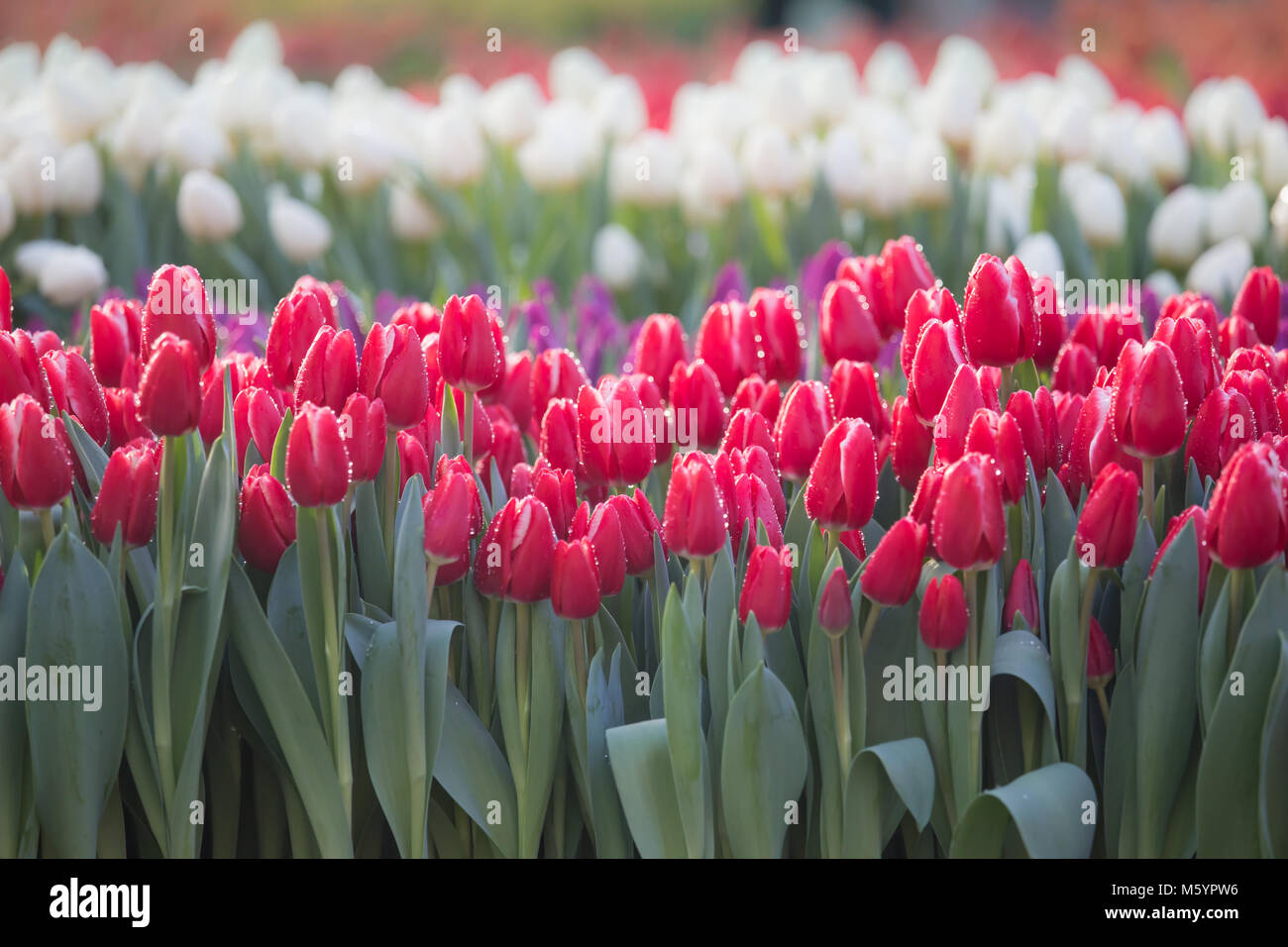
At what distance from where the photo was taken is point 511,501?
3.95 feet

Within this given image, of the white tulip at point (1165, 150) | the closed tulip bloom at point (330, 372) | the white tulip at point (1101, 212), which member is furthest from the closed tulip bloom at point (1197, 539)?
the white tulip at point (1165, 150)

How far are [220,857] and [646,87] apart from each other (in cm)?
497

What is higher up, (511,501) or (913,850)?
(511,501)

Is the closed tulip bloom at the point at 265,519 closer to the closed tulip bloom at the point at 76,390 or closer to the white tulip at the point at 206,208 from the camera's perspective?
the closed tulip bloom at the point at 76,390

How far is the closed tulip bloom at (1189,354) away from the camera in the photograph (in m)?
1.29

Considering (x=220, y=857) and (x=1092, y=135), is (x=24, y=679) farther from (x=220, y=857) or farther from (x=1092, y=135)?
(x=1092, y=135)

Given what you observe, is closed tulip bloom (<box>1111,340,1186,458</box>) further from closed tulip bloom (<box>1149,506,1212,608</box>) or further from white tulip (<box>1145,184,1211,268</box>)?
white tulip (<box>1145,184,1211,268</box>)

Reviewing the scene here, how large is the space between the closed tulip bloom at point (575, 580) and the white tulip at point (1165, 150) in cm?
263

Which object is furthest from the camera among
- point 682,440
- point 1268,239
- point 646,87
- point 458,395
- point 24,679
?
point 646,87

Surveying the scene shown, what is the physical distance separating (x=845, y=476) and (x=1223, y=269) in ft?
6.15

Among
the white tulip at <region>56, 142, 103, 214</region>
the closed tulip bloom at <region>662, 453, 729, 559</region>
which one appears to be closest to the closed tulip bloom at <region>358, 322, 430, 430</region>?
the closed tulip bloom at <region>662, 453, 729, 559</region>

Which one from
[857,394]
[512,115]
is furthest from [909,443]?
[512,115]

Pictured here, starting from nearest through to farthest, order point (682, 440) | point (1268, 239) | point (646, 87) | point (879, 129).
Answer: point (682, 440) < point (1268, 239) < point (879, 129) < point (646, 87)
